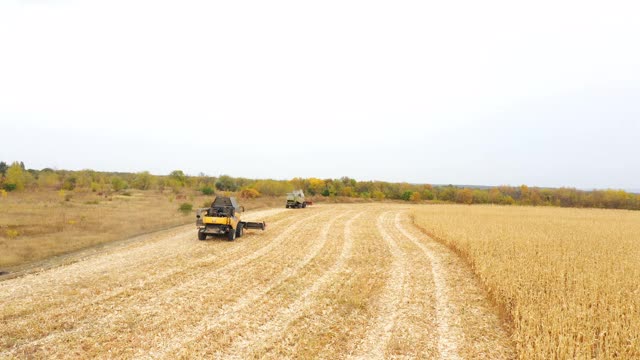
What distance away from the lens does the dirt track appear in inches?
280

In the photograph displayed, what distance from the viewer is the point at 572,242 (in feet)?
57.8

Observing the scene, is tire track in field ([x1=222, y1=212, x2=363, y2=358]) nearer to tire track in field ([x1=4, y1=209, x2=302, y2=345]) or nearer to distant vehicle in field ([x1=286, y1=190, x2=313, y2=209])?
tire track in field ([x1=4, y1=209, x2=302, y2=345])

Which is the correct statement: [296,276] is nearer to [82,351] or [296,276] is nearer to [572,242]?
[82,351]

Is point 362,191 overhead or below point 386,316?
overhead

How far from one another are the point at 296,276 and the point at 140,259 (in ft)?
20.9

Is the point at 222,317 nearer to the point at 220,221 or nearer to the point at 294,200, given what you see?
the point at 220,221

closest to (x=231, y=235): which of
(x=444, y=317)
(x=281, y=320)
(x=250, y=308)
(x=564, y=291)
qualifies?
(x=250, y=308)

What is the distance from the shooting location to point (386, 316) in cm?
A: 895

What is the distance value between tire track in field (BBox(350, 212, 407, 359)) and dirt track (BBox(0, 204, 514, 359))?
0.12ft

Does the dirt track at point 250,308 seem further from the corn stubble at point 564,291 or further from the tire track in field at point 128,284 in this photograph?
the corn stubble at point 564,291

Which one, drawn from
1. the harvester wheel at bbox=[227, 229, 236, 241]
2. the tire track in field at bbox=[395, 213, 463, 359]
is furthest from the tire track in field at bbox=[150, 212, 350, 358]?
the harvester wheel at bbox=[227, 229, 236, 241]

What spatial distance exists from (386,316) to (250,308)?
10.7ft

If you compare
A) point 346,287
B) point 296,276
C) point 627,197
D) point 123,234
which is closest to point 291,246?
point 296,276

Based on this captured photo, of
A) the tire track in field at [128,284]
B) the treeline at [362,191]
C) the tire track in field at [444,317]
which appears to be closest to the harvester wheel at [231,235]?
the tire track in field at [128,284]
